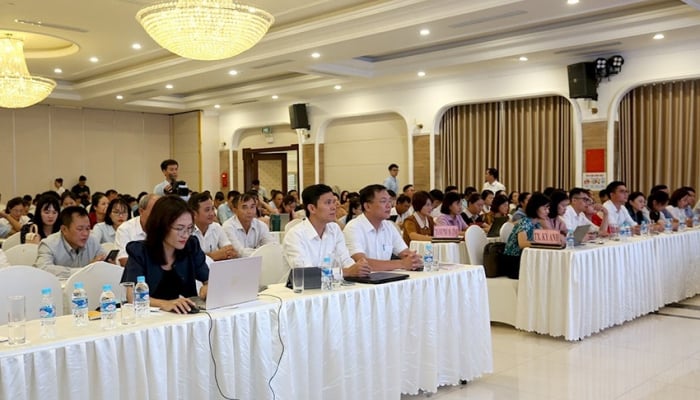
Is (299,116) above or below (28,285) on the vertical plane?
above

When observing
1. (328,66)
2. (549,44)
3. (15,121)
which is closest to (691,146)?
(549,44)

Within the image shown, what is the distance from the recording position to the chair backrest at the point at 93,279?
12.3ft

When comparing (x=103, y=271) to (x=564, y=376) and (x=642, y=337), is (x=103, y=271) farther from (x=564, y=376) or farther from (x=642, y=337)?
(x=642, y=337)

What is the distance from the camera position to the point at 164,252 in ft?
10.6

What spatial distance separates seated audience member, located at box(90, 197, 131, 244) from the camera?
20.0 ft

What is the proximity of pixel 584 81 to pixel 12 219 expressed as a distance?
827 cm

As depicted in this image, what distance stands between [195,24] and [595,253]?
3959mm

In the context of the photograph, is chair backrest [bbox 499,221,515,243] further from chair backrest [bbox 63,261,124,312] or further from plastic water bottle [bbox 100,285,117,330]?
plastic water bottle [bbox 100,285,117,330]

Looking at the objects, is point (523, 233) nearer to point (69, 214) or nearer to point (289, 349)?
point (289, 349)

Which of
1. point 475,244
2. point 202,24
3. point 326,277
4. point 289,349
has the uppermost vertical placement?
point 202,24

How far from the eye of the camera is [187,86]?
40.7 feet

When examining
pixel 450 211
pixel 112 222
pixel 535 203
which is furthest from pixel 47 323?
pixel 450 211

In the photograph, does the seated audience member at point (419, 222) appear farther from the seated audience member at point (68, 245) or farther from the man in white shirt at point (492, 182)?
the man in white shirt at point (492, 182)

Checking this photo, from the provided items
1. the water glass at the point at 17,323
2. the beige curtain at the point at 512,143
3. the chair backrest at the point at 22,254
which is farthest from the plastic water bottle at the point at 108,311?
the beige curtain at the point at 512,143
